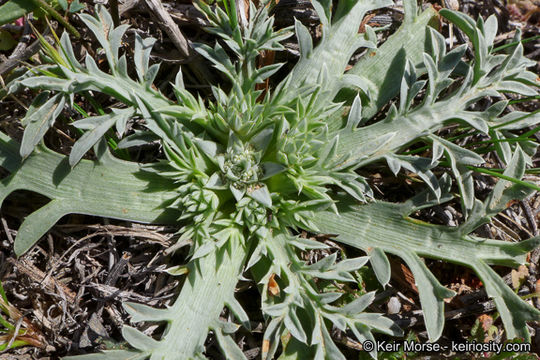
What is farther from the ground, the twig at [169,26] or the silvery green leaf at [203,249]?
the twig at [169,26]

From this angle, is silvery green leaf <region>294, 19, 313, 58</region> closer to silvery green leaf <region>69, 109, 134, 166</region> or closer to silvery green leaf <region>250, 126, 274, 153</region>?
silvery green leaf <region>250, 126, 274, 153</region>

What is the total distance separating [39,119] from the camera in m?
2.35

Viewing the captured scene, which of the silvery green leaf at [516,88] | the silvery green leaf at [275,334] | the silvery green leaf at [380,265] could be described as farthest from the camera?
the silvery green leaf at [516,88]

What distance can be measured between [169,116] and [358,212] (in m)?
1.07

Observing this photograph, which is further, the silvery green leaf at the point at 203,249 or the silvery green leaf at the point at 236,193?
the silvery green leaf at the point at 236,193

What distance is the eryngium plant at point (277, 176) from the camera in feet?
7.54

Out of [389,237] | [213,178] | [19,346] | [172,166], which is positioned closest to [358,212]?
[389,237]

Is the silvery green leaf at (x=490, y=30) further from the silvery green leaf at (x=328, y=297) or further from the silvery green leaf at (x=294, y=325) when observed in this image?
the silvery green leaf at (x=294, y=325)

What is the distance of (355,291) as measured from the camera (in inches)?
103

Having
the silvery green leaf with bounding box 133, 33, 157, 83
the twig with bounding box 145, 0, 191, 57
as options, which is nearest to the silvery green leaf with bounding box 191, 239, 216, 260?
the silvery green leaf with bounding box 133, 33, 157, 83

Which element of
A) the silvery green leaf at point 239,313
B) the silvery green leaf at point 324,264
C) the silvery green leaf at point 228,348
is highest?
the silvery green leaf at point 324,264

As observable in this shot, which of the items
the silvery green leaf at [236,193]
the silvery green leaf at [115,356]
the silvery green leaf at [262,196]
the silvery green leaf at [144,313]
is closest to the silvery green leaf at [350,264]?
the silvery green leaf at [262,196]

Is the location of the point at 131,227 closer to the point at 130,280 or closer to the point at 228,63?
the point at 130,280

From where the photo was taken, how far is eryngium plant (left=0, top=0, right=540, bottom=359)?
2.30 m
